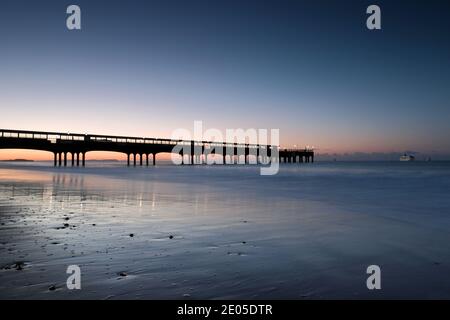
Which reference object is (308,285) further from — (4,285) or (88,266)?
(4,285)

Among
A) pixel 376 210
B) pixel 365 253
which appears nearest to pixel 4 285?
pixel 365 253

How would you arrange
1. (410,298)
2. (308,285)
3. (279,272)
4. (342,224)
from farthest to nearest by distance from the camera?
(342,224)
(279,272)
(308,285)
(410,298)

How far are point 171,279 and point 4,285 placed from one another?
2.17 m

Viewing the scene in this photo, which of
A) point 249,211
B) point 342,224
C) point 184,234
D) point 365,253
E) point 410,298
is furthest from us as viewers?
point 249,211

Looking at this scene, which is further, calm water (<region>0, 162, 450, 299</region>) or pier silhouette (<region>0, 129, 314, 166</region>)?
pier silhouette (<region>0, 129, 314, 166</region>)

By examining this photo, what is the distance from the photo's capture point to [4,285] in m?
4.70

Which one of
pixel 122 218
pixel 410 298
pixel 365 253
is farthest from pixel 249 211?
pixel 410 298

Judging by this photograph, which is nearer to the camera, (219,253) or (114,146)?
(219,253)

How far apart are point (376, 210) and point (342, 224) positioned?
13.1ft

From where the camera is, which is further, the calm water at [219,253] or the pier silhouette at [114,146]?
the pier silhouette at [114,146]
